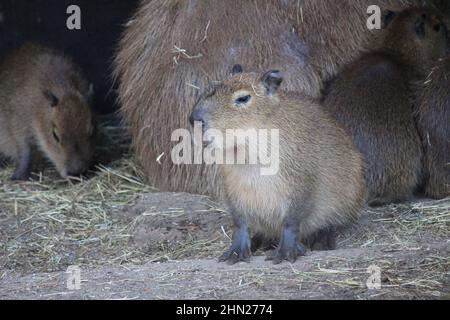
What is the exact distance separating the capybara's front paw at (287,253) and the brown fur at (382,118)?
4.36 feet

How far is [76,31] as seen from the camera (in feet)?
30.5

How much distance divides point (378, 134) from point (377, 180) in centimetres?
31

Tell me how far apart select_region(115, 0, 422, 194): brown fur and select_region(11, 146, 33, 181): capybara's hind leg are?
4.34ft

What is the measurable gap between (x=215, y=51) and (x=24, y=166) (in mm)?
2194

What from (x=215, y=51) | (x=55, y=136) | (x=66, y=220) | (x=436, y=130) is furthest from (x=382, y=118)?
(x=55, y=136)

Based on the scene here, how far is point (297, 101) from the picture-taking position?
5.41 m

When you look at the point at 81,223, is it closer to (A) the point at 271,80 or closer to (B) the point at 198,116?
(B) the point at 198,116

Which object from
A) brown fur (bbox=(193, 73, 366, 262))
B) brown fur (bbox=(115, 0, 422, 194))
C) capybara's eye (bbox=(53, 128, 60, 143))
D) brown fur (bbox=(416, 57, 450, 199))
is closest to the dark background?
capybara's eye (bbox=(53, 128, 60, 143))

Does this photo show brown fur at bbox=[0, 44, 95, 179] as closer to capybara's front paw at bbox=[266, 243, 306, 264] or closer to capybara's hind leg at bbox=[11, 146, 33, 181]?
capybara's hind leg at bbox=[11, 146, 33, 181]

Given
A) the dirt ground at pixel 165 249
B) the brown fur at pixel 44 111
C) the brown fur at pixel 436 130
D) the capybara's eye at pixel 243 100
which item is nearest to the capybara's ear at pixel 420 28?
the brown fur at pixel 436 130

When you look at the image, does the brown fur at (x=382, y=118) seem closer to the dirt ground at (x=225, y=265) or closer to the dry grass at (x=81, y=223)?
the dirt ground at (x=225, y=265)

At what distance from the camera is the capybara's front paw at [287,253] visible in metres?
5.13

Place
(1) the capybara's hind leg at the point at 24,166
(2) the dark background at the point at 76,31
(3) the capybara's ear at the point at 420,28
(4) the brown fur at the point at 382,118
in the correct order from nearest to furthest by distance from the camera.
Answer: (4) the brown fur at the point at 382,118 → (3) the capybara's ear at the point at 420,28 → (1) the capybara's hind leg at the point at 24,166 → (2) the dark background at the point at 76,31

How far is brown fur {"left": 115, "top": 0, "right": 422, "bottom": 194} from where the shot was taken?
22.1 ft
